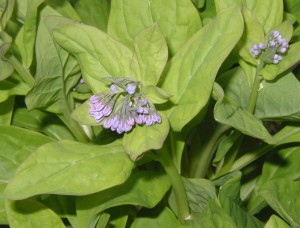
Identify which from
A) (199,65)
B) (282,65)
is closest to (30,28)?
(199,65)

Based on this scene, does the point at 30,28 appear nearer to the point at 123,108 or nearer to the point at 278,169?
the point at 123,108

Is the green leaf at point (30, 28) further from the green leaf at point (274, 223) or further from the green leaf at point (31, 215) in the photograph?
the green leaf at point (274, 223)

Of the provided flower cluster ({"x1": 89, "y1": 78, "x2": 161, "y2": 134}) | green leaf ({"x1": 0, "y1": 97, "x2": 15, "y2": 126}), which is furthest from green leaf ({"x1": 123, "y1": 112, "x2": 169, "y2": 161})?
green leaf ({"x1": 0, "y1": 97, "x2": 15, "y2": 126})

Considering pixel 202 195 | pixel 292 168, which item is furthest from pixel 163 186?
pixel 292 168

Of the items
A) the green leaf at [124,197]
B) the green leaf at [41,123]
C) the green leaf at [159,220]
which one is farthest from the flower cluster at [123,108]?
the green leaf at [41,123]

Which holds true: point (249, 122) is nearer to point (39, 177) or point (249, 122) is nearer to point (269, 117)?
point (269, 117)

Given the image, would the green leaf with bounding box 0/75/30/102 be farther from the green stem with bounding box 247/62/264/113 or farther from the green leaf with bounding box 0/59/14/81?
the green stem with bounding box 247/62/264/113
